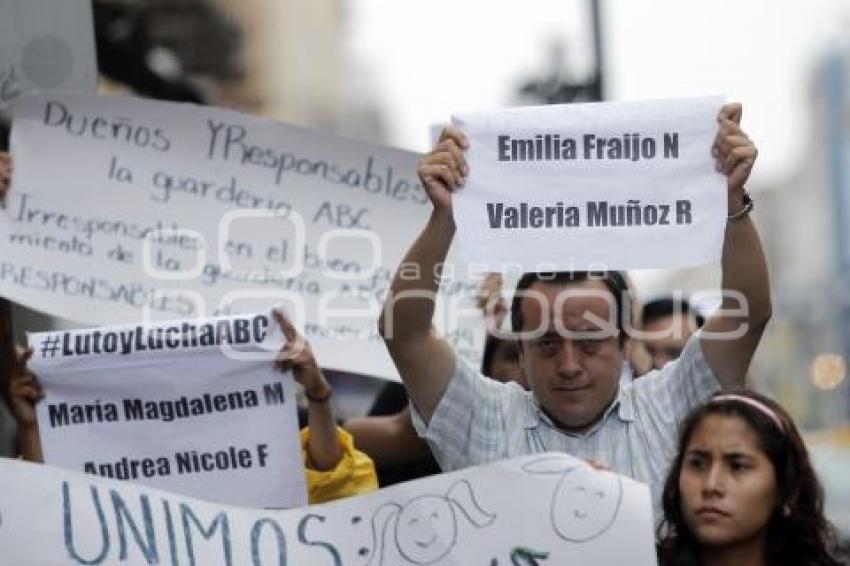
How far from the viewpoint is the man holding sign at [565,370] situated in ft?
12.8

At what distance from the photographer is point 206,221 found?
514cm

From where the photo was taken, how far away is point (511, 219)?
3.90 meters

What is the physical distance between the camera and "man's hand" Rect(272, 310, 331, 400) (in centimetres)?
409

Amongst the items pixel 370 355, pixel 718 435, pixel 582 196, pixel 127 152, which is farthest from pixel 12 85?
pixel 718 435

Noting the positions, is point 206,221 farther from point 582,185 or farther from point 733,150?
point 733,150

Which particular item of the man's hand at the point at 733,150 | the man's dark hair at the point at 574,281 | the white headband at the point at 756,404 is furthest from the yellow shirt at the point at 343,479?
the man's hand at the point at 733,150

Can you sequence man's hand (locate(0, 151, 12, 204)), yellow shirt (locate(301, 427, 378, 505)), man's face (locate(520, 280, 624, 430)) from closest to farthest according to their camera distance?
man's face (locate(520, 280, 624, 430)) < yellow shirt (locate(301, 427, 378, 505)) < man's hand (locate(0, 151, 12, 204))

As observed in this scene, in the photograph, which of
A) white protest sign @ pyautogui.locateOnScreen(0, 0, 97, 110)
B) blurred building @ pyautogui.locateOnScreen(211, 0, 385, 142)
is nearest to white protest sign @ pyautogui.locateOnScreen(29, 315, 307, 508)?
white protest sign @ pyautogui.locateOnScreen(0, 0, 97, 110)

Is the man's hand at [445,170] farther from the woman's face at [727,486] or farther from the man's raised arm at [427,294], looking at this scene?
the woman's face at [727,486]

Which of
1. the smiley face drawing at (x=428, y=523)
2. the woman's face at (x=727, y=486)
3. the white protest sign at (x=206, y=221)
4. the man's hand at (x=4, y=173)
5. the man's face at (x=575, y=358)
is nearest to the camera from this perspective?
the woman's face at (x=727, y=486)

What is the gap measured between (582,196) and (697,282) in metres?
61.1

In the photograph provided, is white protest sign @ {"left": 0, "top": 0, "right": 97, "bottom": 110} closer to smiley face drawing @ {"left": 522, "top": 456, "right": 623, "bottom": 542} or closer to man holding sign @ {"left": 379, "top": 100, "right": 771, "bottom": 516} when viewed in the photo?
man holding sign @ {"left": 379, "top": 100, "right": 771, "bottom": 516}

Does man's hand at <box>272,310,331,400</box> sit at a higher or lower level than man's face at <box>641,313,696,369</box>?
lower

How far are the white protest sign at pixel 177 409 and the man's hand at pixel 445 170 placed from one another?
473 mm
